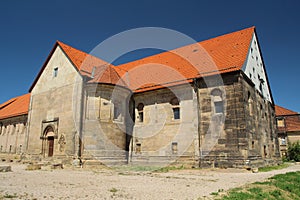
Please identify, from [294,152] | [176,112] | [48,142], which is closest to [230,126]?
[176,112]

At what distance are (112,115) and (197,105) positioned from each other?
6916 mm

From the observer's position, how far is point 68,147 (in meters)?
18.8

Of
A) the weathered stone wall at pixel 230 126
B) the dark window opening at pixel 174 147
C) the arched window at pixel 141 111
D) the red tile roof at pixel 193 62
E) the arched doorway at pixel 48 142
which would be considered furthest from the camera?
the arched window at pixel 141 111

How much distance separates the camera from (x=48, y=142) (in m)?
21.3

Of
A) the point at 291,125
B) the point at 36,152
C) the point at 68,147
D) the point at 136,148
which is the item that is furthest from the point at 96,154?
the point at 291,125

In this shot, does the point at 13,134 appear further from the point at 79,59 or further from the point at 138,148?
the point at 138,148

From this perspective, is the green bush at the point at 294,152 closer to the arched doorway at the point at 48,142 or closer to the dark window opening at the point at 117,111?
the dark window opening at the point at 117,111

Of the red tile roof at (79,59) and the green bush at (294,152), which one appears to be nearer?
the red tile roof at (79,59)

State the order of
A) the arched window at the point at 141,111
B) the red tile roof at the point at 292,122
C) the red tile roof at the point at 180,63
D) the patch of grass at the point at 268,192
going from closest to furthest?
the patch of grass at the point at 268,192 < the red tile roof at the point at 180,63 < the arched window at the point at 141,111 < the red tile roof at the point at 292,122

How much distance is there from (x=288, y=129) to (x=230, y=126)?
2394 cm

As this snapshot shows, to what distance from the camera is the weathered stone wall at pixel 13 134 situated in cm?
2843

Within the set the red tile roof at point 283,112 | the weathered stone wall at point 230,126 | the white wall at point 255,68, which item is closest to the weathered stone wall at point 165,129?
the weathered stone wall at point 230,126

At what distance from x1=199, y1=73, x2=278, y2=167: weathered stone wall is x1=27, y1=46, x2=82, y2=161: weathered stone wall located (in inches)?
384

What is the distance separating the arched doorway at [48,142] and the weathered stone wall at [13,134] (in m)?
8.00
